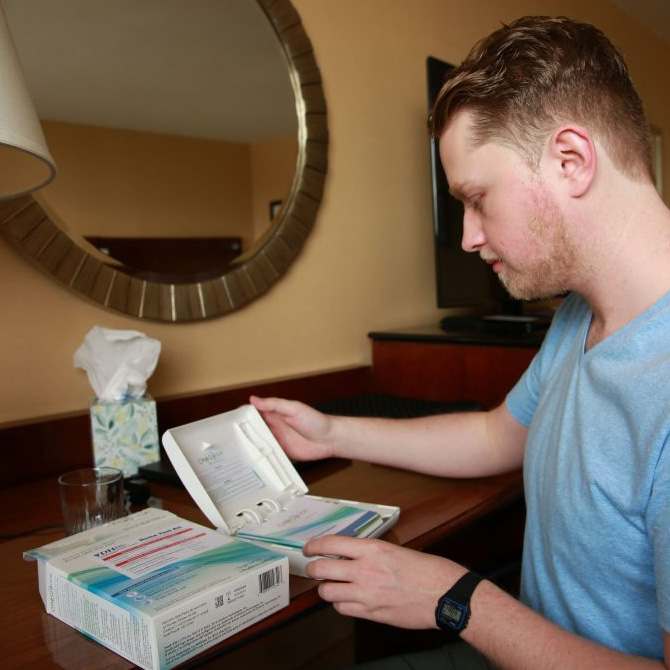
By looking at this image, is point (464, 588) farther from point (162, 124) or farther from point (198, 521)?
point (162, 124)

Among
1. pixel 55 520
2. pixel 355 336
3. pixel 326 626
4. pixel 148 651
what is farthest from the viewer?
pixel 355 336

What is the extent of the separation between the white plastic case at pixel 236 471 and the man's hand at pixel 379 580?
2.4 inches

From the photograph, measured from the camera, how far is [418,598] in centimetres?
81

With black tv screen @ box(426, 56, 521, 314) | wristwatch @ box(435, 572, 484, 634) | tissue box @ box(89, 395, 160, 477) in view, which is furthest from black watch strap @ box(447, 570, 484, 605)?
black tv screen @ box(426, 56, 521, 314)

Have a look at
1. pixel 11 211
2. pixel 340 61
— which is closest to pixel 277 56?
pixel 340 61

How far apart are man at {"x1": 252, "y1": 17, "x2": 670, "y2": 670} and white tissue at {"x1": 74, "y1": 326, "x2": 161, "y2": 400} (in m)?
0.54

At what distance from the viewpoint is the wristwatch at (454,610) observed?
0.79m

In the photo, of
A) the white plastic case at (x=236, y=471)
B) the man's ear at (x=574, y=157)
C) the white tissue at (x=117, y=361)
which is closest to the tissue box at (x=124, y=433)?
the white tissue at (x=117, y=361)

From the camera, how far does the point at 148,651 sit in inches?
24.6

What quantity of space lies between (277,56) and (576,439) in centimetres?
123

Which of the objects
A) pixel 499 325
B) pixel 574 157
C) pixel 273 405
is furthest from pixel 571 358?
pixel 499 325

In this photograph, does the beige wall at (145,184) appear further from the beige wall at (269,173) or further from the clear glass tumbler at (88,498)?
the clear glass tumbler at (88,498)

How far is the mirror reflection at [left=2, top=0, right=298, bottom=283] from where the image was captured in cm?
129

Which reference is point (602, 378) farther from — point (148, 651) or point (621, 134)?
point (148, 651)
